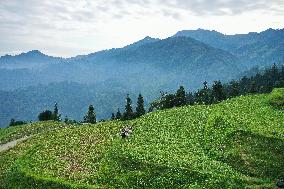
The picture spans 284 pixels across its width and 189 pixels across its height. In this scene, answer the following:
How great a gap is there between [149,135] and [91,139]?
1142cm

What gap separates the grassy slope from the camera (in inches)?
2286

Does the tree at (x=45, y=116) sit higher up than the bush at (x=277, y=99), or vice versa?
the bush at (x=277, y=99)

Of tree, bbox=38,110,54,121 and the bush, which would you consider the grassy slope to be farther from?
tree, bbox=38,110,54,121

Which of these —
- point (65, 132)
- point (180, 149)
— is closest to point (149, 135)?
point (180, 149)

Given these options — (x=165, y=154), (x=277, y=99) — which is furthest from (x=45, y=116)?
(x=165, y=154)

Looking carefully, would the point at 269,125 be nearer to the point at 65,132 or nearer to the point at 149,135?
the point at 149,135

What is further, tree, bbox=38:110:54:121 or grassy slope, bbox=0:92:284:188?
tree, bbox=38:110:54:121

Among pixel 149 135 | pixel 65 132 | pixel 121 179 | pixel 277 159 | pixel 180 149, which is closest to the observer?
pixel 121 179

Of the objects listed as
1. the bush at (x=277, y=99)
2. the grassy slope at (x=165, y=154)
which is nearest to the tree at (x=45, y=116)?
the grassy slope at (x=165, y=154)

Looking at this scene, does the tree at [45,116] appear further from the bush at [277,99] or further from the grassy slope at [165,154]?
the bush at [277,99]

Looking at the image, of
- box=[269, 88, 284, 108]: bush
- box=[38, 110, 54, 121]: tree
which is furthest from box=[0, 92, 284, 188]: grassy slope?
box=[38, 110, 54, 121]: tree

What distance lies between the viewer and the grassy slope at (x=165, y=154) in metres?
58.1

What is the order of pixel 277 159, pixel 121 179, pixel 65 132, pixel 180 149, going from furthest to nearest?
pixel 65 132, pixel 180 149, pixel 277 159, pixel 121 179

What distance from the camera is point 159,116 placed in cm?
9012
